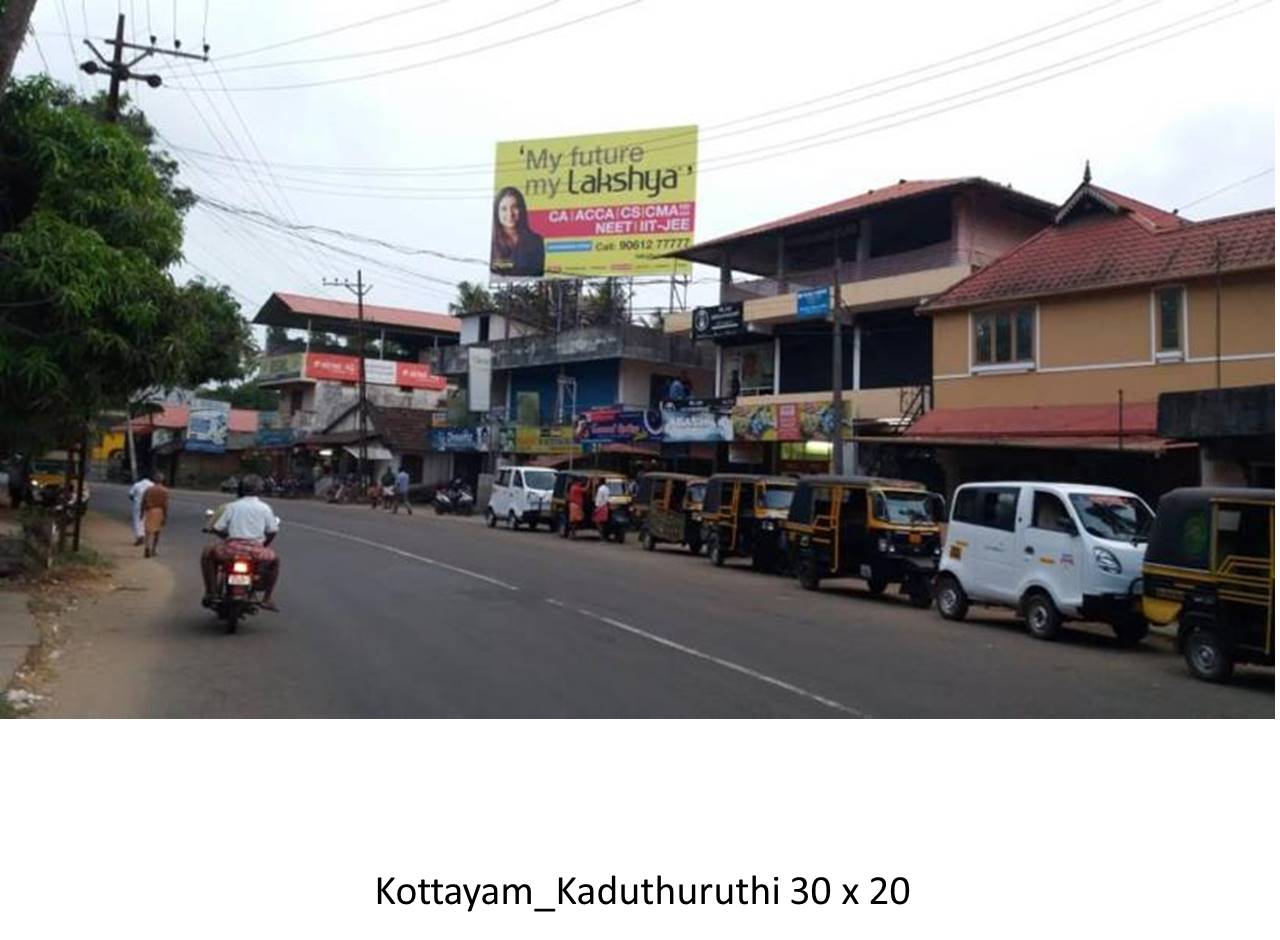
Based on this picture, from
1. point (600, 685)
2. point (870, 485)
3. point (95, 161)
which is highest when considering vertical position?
point (95, 161)

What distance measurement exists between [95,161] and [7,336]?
2.37 m

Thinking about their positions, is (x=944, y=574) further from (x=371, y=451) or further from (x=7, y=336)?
(x=371, y=451)

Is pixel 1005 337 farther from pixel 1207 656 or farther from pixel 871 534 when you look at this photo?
pixel 1207 656

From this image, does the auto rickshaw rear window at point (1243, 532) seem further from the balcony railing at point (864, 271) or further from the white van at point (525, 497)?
the white van at point (525, 497)

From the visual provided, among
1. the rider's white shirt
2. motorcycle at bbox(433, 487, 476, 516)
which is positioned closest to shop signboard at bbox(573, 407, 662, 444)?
motorcycle at bbox(433, 487, 476, 516)

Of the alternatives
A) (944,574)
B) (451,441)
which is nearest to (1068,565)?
(944,574)

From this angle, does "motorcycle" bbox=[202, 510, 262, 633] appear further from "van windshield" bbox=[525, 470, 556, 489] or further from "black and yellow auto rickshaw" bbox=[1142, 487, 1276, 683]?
"van windshield" bbox=[525, 470, 556, 489]

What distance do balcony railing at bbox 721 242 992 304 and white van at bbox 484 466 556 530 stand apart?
826 cm

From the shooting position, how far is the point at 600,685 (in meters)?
8.67

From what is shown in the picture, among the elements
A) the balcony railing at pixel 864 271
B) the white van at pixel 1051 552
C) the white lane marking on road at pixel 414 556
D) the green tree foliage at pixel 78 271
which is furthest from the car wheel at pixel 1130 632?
the balcony railing at pixel 864 271

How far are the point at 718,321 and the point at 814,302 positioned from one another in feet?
14.4

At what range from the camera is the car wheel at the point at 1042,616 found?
12.8 meters

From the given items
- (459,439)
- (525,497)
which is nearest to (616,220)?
(459,439)

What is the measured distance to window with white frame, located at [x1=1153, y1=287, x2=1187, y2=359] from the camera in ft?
66.6
